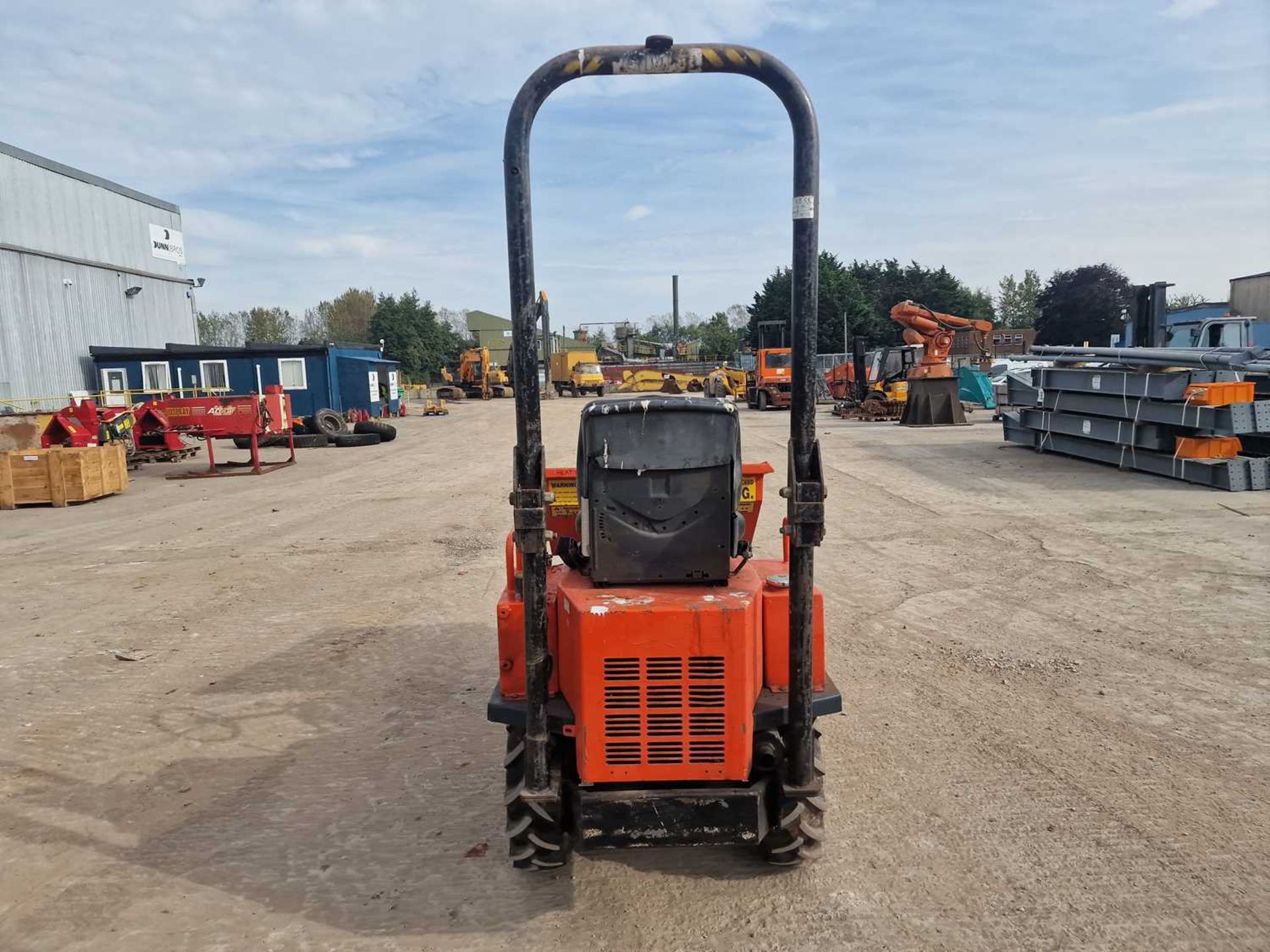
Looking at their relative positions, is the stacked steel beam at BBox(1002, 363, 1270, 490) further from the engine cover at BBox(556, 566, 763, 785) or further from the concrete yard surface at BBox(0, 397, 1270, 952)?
the engine cover at BBox(556, 566, 763, 785)

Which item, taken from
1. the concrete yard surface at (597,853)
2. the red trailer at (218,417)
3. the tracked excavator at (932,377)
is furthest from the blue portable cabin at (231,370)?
the concrete yard surface at (597,853)

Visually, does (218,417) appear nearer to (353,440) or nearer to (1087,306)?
(353,440)

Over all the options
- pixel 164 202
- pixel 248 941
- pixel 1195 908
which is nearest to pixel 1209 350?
pixel 1195 908

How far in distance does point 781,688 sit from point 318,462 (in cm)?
1849

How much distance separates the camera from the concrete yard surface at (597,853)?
10.9 ft


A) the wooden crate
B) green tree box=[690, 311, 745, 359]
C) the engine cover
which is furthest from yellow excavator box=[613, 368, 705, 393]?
the engine cover

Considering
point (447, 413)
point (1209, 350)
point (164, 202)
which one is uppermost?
point (164, 202)

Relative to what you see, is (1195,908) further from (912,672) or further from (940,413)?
(940,413)

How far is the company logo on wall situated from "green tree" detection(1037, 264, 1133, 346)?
50.7 metres

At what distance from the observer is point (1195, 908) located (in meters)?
3.29

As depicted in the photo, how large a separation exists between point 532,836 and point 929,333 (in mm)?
23128

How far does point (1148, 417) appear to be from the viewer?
13.6m

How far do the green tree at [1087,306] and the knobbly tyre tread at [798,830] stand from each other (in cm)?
5906

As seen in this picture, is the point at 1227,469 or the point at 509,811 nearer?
the point at 509,811
